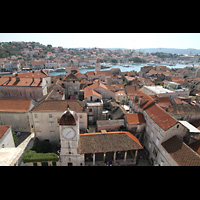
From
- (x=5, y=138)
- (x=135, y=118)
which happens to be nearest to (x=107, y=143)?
(x=135, y=118)

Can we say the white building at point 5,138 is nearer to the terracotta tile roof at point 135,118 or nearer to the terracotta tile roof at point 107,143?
the terracotta tile roof at point 107,143

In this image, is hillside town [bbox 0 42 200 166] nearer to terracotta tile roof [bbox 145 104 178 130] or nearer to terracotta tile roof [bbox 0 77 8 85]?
terracotta tile roof [bbox 145 104 178 130]

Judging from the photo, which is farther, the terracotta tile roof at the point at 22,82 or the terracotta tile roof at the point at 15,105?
the terracotta tile roof at the point at 22,82

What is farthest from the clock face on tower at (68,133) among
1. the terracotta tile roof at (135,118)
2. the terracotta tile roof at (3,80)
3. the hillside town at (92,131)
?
the terracotta tile roof at (3,80)

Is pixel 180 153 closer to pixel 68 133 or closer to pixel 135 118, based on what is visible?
pixel 135 118

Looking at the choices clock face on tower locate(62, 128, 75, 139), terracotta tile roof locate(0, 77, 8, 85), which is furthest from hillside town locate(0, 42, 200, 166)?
terracotta tile roof locate(0, 77, 8, 85)
